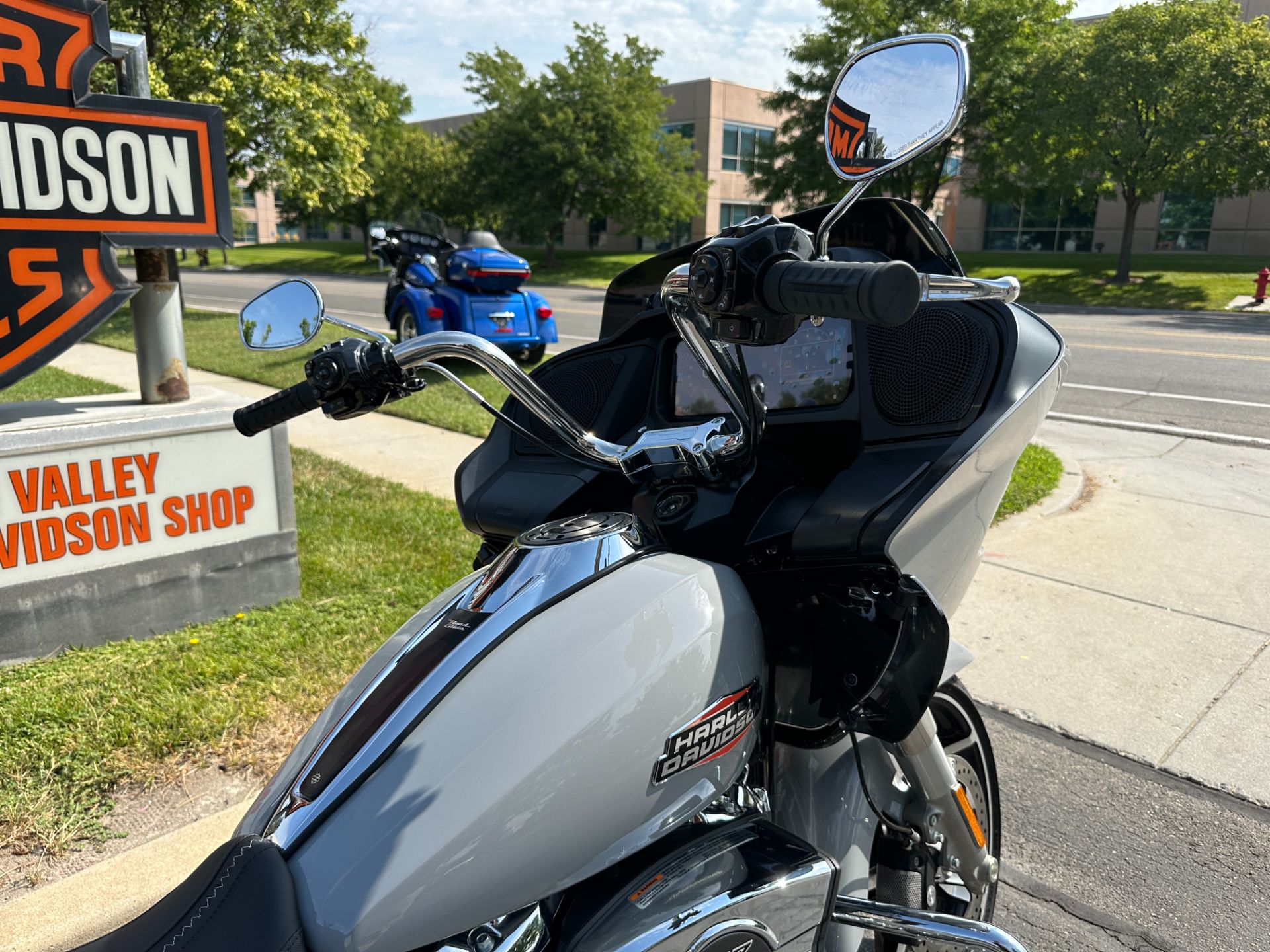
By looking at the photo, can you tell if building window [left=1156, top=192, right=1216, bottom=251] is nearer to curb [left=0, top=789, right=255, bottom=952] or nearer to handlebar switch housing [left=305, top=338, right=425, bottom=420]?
curb [left=0, top=789, right=255, bottom=952]

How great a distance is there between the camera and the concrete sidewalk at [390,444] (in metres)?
6.52

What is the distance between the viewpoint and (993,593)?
4668mm

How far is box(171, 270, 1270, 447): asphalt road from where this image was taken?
9070 mm

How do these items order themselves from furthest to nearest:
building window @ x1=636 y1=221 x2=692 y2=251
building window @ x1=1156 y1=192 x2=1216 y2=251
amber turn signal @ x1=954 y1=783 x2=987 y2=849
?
1. building window @ x1=636 y1=221 x2=692 y2=251
2. building window @ x1=1156 y1=192 x2=1216 y2=251
3. amber turn signal @ x1=954 y1=783 x2=987 y2=849

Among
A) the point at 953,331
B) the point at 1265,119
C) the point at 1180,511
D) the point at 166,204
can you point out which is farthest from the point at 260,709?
the point at 1265,119

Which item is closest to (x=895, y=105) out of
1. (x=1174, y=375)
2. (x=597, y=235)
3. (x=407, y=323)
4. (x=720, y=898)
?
(x=720, y=898)

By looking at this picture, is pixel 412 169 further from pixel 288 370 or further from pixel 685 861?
pixel 685 861

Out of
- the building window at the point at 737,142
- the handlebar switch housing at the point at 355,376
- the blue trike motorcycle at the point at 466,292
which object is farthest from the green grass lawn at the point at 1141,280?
the handlebar switch housing at the point at 355,376

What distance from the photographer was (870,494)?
150cm

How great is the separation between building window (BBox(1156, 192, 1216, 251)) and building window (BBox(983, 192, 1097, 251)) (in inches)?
95.8

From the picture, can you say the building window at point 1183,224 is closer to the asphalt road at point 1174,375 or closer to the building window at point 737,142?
the building window at point 737,142

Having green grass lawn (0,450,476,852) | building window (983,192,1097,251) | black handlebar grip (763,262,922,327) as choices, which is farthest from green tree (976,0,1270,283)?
black handlebar grip (763,262,922,327)

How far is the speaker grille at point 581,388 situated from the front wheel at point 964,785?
3.26ft

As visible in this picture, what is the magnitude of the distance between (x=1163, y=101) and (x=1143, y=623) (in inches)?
903
